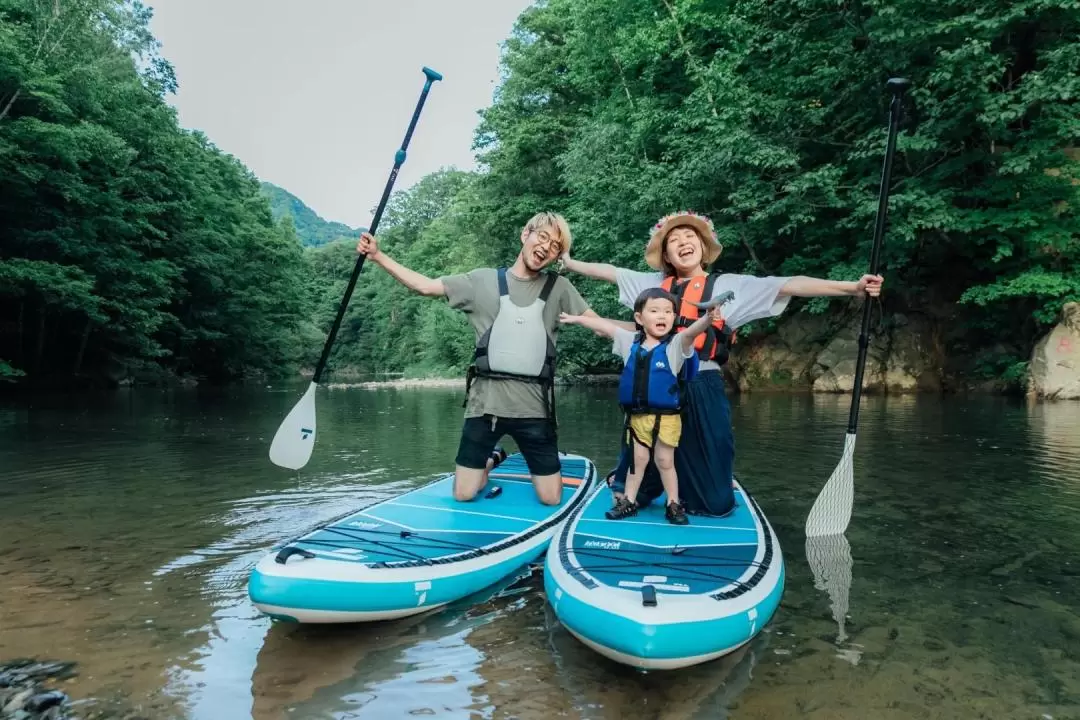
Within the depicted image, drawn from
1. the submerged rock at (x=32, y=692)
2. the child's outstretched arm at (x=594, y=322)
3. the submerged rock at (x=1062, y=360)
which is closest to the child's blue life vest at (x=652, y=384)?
the child's outstretched arm at (x=594, y=322)

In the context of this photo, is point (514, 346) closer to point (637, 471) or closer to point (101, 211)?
point (637, 471)

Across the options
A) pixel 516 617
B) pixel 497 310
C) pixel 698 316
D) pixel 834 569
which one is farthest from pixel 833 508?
pixel 497 310

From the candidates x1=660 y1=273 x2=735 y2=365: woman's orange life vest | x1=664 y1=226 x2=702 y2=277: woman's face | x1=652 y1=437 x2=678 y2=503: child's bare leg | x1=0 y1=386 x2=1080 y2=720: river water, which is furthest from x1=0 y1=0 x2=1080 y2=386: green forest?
x1=652 y1=437 x2=678 y2=503: child's bare leg

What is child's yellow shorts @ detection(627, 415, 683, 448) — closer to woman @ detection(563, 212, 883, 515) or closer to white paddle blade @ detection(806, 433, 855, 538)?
woman @ detection(563, 212, 883, 515)

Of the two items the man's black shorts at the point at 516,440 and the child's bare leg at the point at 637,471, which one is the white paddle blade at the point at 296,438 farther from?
the child's bare leg at the point at 637,471

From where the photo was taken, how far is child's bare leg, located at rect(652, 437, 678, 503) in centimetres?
403

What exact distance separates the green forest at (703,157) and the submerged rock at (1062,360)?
0.38 metres

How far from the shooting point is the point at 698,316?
13.8 ft

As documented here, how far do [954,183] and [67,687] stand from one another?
58.8ft

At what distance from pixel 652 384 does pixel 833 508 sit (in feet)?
6.30

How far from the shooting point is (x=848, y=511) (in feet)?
16.1

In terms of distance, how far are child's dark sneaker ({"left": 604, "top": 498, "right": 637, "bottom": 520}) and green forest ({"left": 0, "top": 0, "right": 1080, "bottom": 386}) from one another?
506 inches

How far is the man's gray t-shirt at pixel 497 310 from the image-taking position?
14.2ft

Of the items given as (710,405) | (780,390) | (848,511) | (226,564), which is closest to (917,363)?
(780,390)
